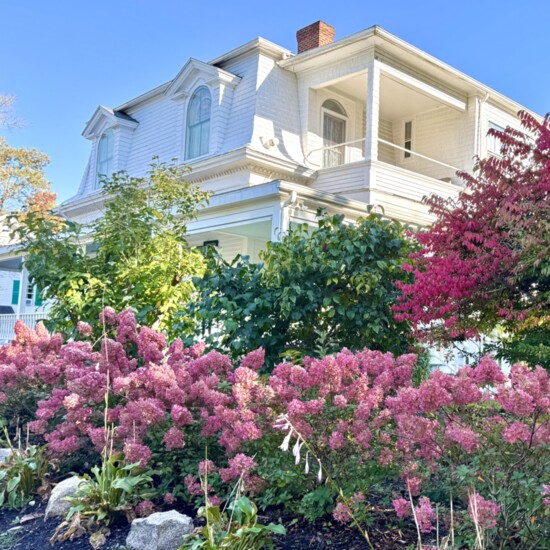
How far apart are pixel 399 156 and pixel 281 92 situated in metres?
3.64

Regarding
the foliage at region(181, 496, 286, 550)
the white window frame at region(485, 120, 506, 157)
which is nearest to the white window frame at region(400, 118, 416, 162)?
the white window frame at region(485, 120, 506, 157)

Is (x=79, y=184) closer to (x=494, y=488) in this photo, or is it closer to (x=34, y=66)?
(x=34, y=66)

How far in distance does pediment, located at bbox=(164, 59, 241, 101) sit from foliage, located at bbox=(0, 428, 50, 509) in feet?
35.9

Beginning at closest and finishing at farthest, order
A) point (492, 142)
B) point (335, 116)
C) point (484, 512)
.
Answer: point (484, 512)
point (335, 116)
point (492, 142)

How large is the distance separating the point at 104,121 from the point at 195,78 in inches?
160

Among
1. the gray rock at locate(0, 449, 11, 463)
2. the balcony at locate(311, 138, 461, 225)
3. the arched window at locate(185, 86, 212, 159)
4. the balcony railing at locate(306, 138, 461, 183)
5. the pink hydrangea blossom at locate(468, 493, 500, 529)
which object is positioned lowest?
the gray rock at locate(0, 449, 11, 463)

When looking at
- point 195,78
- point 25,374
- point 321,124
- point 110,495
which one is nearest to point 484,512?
point 110,495

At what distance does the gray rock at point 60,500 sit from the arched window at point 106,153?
553 inches

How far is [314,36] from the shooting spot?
45.1 feet

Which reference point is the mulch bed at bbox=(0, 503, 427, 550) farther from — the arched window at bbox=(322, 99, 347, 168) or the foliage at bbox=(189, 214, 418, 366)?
the arched window at bbox=(322, 99, 347, 168)

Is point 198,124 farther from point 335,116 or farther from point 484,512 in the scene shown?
point 484,512

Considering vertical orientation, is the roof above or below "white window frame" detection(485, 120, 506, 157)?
above

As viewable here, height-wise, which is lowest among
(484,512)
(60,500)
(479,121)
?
(60,500)

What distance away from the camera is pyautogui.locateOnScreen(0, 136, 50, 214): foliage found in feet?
96.8
